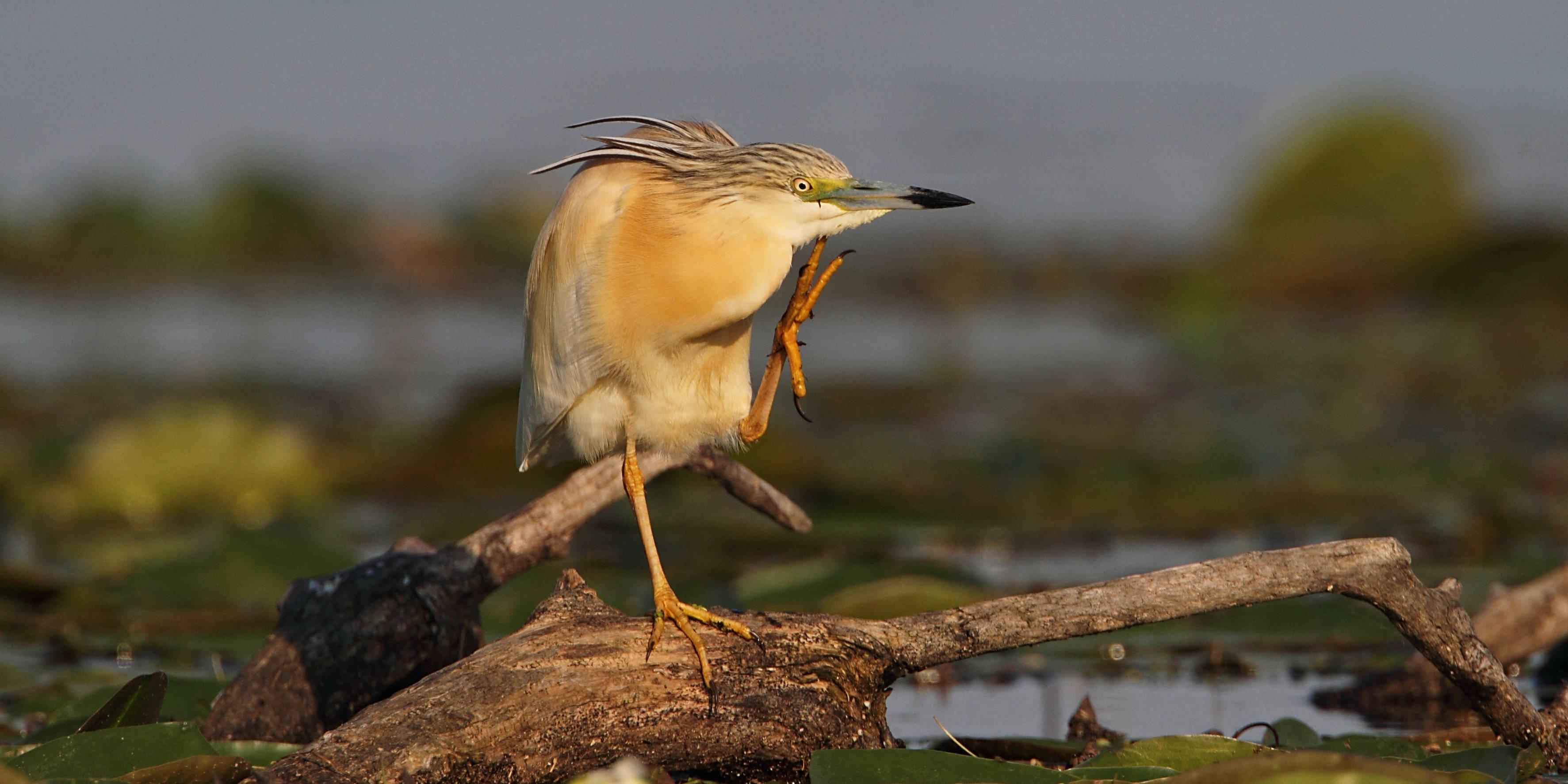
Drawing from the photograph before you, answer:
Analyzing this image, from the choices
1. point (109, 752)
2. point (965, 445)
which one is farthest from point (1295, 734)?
point (965, 445)

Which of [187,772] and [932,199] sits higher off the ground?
[932,199]

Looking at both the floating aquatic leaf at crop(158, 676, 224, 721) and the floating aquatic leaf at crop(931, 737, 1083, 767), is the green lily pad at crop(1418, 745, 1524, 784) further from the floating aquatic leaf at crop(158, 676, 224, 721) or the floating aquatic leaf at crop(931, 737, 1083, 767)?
the floating aquatic leaf at crop(158, 676, 224, 721)

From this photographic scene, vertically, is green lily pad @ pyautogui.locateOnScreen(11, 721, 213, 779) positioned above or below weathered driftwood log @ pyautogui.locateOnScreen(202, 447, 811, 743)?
below

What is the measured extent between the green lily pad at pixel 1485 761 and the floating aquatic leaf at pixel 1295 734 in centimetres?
28

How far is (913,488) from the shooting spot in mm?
6852

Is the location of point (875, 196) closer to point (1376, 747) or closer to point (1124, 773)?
point (1124, 773)

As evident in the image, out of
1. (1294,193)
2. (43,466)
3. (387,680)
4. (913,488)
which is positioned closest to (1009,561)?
(913,488)

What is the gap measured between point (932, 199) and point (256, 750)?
1.69 meters

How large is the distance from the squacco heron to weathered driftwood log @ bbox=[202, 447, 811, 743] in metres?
0.32

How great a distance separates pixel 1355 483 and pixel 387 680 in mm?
4725

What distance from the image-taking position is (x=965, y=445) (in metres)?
8.40

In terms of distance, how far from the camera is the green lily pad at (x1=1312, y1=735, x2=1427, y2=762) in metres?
2.96

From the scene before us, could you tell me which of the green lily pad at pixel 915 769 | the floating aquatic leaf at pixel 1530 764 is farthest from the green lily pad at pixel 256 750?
the floating aquatic leaf at pixel 1530 764

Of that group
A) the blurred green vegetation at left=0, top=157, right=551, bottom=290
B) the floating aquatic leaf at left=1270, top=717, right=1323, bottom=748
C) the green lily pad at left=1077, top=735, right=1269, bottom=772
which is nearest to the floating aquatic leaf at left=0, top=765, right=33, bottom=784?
the green lily pad at left=1077, top=735, right=1269, bottom=772
